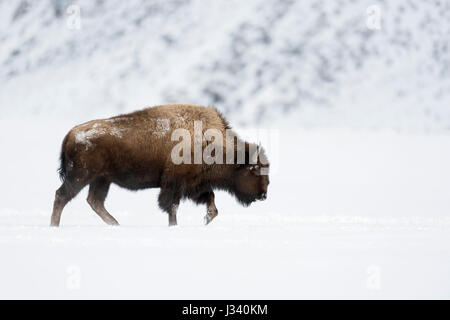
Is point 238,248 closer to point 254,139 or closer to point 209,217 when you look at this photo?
point 209,217

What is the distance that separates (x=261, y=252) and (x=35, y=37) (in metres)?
37.4

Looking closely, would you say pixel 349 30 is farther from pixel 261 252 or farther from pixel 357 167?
pixel 261 252

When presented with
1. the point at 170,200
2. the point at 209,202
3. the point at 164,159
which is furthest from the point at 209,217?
the point at 164,159

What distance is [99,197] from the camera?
985cm

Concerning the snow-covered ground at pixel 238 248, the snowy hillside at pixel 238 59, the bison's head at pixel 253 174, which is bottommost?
the snow-covered ground at pixel 238 248

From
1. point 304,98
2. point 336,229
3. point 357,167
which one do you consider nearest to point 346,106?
point 304,98

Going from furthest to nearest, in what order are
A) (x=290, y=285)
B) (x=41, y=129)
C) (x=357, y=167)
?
(x=41, y=129)
(x=357, y=167)
(x=290, y=285)

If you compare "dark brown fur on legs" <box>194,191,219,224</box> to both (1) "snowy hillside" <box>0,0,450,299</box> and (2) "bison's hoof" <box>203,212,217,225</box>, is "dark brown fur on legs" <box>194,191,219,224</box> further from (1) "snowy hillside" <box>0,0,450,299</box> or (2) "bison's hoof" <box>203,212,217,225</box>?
(1) "snowy hillside" <box>0,0,450,299</box>

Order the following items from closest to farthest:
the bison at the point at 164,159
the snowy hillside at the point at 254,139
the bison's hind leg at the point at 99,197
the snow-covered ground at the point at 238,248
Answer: the snow-covered ground at the point at 238,248 → the snowy hillside at the point at 254,139 → the bison at the point at 164,159 → the bison's hind leg at the point at 99,197

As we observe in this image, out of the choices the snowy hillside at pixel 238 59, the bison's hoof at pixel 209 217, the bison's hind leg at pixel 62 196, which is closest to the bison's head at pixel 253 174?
the bison's hoof at pixel 209 217

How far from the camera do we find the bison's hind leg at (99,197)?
9789 mm

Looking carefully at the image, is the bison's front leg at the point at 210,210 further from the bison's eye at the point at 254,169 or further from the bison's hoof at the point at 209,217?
the bison's eye at the point at 254,169

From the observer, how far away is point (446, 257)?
6906 millimetres

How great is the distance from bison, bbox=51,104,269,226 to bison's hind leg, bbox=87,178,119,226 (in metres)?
0.01
